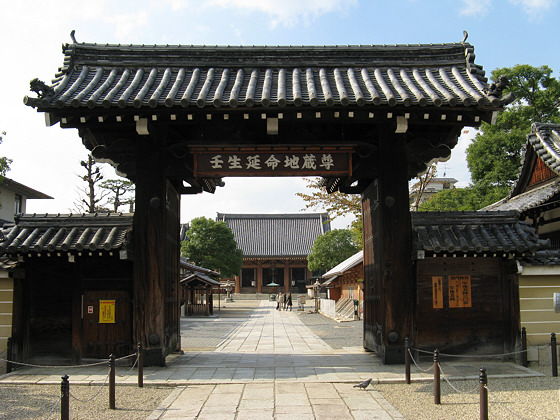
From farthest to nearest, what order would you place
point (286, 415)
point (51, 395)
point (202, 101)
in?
Answer: point (202, 101) → point (51, 395) → point (286, 415)

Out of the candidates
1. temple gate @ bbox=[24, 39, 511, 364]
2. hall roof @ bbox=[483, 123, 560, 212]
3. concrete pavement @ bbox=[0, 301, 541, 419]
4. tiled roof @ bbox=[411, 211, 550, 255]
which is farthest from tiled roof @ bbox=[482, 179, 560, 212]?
concrete pavement @ bbox=[0, 301, 541, 419]

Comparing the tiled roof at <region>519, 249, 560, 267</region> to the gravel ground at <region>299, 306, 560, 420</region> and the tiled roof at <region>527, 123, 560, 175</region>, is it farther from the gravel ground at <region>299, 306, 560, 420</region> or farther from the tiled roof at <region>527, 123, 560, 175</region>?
the tiled roof at <region>527, 123, 560, 175</region>

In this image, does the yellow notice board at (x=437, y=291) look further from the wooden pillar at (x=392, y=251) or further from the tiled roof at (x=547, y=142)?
the tiled roof at (x=547, y=142)

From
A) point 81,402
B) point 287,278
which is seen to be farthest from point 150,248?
point 287,278

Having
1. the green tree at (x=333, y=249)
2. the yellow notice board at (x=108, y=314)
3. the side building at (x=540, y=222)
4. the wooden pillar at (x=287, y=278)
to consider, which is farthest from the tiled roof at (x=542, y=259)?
the wooden pillar at (x=287, y=278)

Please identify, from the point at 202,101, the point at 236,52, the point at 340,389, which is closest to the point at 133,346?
the point at 340,389

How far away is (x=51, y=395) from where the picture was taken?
9.08 m

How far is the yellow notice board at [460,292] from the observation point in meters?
11.6

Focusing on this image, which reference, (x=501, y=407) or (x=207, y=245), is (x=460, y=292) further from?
(x=207, y=245)

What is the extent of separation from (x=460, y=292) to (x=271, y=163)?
5377mm

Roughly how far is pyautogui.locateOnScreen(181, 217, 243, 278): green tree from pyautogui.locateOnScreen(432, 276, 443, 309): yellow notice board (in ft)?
120

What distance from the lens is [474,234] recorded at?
11.3 meters

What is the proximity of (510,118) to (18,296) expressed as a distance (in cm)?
2507

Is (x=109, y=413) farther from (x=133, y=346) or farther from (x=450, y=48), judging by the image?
(x=450, y=48)
